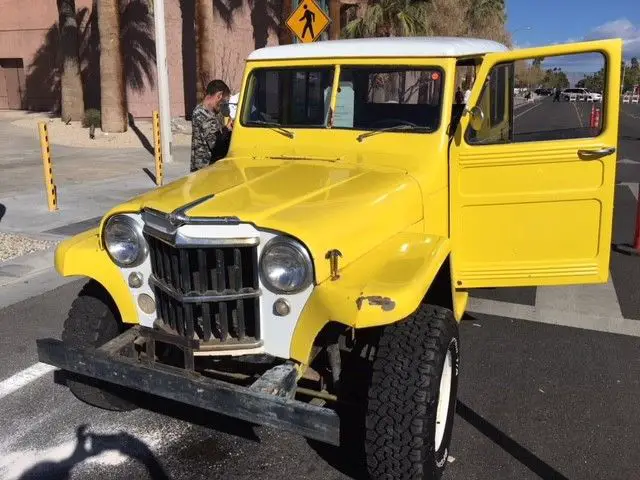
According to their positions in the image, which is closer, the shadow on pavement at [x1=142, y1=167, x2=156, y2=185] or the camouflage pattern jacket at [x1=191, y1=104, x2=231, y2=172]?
the camouflage pattern jacket at [x1=191, y1=104, x2=231, y2=172]

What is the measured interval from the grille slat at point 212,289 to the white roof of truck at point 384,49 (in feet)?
6.28

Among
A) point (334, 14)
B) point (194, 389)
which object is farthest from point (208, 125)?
point (334, 14)

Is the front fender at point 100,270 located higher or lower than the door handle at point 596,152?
lower

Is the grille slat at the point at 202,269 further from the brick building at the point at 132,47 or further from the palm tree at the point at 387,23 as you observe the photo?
the palm tree at the point at 387,23

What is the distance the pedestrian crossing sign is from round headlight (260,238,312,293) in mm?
7456

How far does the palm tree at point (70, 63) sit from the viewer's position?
59.7 ft

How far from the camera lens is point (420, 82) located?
13.3 feet

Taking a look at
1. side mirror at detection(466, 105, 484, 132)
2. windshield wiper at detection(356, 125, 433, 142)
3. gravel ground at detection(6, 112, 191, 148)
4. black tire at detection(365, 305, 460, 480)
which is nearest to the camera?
black tire at detection(365, 305, 460, 480)

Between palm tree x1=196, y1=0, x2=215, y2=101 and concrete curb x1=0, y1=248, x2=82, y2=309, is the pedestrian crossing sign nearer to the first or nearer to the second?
concrete curb x1=0, y1=248, x2=82, y2=309

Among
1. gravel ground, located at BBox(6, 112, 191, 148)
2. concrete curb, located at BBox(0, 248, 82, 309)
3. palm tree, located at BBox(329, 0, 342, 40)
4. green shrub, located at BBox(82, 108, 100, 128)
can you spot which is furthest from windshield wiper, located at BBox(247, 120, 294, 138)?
palm tree, located at BBox(329, 0, 342, 40)

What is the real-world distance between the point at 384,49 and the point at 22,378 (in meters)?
3.20

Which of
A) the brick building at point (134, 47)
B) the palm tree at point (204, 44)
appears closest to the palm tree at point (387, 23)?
the brick building at point (134, 47)

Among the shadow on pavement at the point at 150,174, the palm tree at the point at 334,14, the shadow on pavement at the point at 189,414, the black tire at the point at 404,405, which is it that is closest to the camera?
the black tire at the point at 404,405

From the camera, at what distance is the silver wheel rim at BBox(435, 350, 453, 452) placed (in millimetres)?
3002
